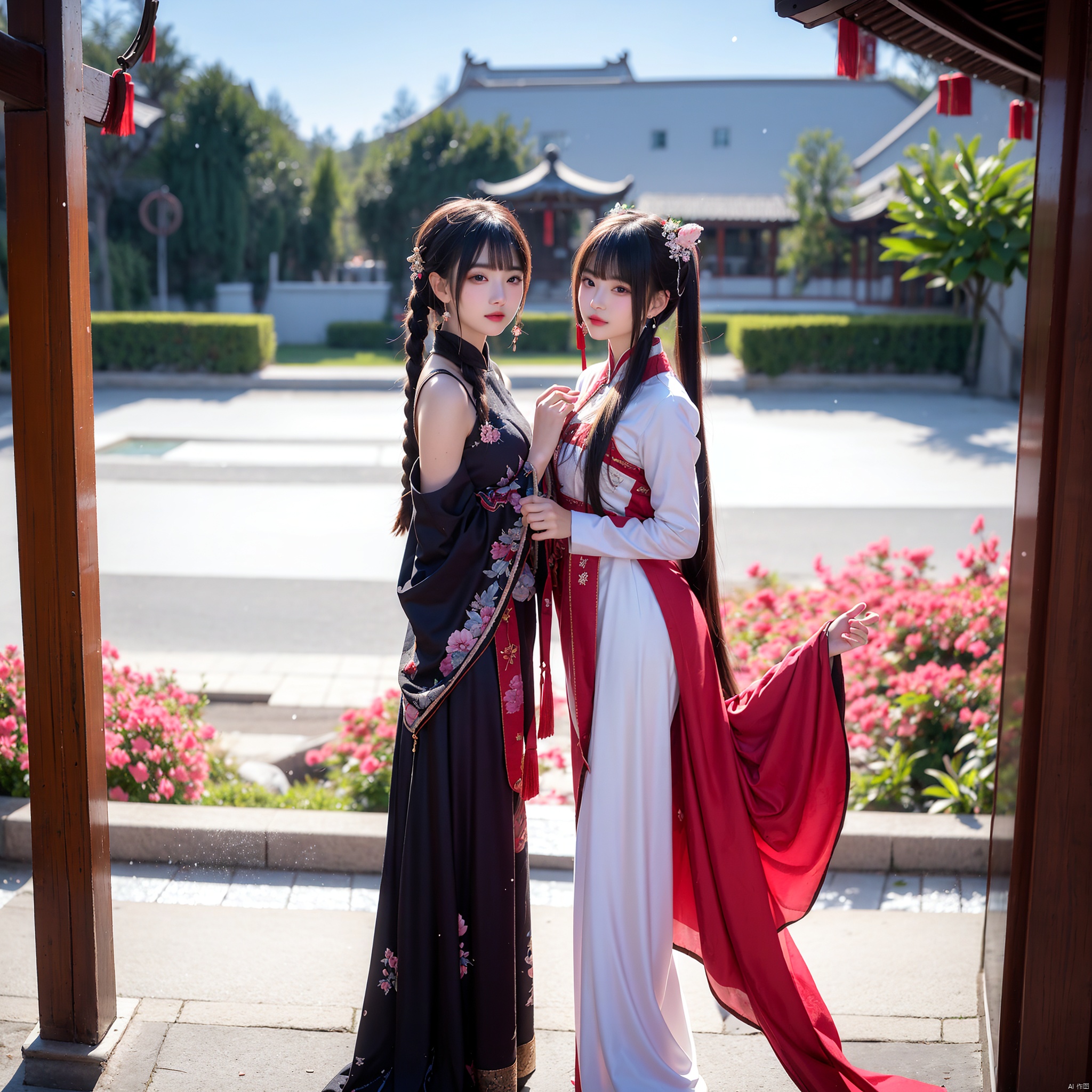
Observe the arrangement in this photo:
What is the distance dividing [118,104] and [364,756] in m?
1.97

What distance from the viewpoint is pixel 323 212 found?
24688mm

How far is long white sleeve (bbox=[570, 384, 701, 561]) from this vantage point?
74.6 inches

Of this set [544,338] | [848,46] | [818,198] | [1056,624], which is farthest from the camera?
[818,198]

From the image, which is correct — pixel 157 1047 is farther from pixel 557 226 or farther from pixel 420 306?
pixel 557 226

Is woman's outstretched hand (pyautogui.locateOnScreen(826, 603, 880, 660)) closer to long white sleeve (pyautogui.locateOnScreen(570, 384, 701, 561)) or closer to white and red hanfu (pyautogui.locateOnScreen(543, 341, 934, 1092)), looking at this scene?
white and red hanfu (pyautogui.locateOnScreen(543, 341, 934, 1092))

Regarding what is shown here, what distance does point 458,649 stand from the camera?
1.93m

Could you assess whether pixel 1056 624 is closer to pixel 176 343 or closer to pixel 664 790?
pixel 664 790

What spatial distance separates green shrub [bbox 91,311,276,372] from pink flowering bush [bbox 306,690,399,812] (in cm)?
1248

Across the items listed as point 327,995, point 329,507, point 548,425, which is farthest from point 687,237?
point 329,507

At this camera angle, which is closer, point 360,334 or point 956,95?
point 956,95

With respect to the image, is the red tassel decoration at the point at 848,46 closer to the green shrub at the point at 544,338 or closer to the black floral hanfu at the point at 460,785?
the black floral hanfu at the point at 460,785

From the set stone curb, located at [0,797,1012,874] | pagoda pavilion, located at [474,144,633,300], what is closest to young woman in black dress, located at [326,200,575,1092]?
stone curb, located at [0,797,1012,874]

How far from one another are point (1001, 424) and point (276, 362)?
11.5 metres

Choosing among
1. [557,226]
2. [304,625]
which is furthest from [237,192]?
[304,625]
